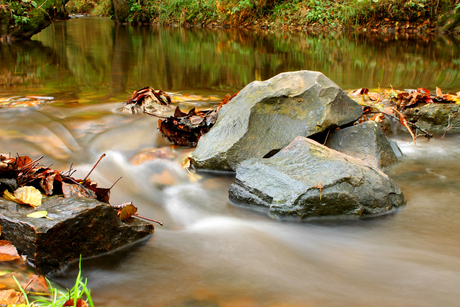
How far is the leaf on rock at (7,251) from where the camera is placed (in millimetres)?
2047

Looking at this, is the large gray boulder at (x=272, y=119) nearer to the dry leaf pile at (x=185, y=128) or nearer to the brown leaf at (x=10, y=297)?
the dry leaf pile at (x=185, y=128)

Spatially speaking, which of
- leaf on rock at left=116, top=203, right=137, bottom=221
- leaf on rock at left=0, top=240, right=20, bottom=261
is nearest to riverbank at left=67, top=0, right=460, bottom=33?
leaf on rock at left=116, top=203, right=137, bottom=221

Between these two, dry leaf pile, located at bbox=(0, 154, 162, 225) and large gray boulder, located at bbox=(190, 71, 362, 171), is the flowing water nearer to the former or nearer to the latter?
large gray boulder, located at bbox=(190, 71, 362, 171)

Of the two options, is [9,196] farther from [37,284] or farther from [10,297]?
[10,297]

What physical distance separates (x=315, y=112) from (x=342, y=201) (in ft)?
4.08

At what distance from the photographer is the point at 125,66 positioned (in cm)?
898

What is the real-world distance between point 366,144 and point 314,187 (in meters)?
1.19

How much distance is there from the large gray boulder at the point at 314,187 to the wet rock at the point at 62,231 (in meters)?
1.06

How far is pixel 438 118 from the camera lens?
477 centimetres

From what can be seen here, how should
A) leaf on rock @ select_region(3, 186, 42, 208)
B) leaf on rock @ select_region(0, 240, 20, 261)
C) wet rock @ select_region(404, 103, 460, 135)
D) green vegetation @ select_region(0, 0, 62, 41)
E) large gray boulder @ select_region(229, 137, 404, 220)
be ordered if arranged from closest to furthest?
leaf on rock @ select_region(0, 240, 20, 261), leaf on rock @ select_region(3, 186, 42, 208), large gray boulder @ select_region(229, 137, 404, 220), wet rock @ select_region(404, 103, 460, 135), green vegetation @ select_region(0, 0, 62, 41)

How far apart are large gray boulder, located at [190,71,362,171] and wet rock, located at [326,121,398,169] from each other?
0.14 meters

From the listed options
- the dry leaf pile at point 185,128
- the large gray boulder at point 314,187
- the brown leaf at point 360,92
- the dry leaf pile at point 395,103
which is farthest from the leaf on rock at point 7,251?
the brown leaf at point 360,92

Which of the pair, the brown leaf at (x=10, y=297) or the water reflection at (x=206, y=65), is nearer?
the brown leaf at (x=10, y=297)

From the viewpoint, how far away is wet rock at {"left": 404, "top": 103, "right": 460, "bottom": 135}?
4766 mm
